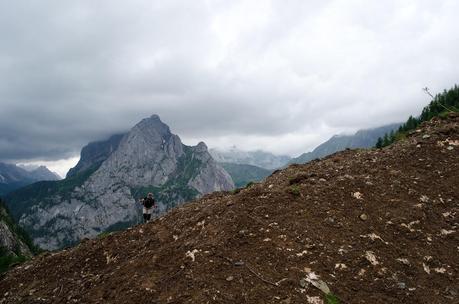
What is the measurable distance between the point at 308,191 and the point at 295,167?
7.20 meters

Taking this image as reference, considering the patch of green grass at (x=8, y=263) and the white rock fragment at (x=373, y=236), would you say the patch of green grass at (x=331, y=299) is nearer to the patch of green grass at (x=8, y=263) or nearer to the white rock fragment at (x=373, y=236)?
the white rock fragment at (x=373, y=236)

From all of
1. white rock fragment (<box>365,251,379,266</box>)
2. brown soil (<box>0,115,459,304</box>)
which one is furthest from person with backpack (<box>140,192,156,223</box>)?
white rock fragment (<box>365,251,379,266</box>)

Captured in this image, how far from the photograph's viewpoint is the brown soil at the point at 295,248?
44.5ft

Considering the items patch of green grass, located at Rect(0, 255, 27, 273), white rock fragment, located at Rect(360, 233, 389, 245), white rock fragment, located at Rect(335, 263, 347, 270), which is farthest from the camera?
patch of green grass, located at Rect(0, 255, 27, 273)

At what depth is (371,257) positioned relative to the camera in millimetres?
14773

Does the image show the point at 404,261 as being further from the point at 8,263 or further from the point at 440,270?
the point at 8,263

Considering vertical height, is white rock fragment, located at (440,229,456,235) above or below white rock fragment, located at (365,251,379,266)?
above

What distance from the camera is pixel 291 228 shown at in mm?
Result: 16359

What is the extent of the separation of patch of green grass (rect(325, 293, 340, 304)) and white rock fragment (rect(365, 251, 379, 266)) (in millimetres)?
2466

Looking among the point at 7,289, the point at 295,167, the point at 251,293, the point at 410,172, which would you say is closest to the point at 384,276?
the point at 251,293

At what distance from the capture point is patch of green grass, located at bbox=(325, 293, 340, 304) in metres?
12.7

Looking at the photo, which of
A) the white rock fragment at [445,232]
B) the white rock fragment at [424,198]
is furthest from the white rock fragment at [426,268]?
the white rock fragment at [424,198]

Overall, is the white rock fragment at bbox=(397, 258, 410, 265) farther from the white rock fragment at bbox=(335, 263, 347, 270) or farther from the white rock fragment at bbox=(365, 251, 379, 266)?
the white rock fragment at bbox=(335, 263, 347, 270)

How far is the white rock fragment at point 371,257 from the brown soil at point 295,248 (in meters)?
0.04
